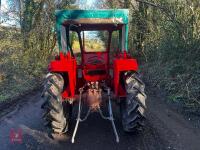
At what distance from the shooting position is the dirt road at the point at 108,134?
6066mm

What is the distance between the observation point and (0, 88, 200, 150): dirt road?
6066mm

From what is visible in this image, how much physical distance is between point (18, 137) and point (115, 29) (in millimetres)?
3007

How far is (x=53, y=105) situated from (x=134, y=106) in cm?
145

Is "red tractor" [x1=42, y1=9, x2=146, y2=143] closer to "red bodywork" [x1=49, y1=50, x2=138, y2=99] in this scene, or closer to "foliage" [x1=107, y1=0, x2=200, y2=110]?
"red bodywork" [x1=49, y1=50, x2=138, y2=99]

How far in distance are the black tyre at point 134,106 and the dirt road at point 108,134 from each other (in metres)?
0.26

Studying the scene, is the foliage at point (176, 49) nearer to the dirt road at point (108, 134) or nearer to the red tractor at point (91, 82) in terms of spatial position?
the dirt road at point (108, 134)

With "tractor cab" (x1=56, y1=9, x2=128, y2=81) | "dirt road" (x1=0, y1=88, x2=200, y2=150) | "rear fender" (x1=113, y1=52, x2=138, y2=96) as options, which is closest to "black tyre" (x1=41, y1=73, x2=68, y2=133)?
Answer: "dirt road" (x1=0, y1=88, x2=200, y2=150)

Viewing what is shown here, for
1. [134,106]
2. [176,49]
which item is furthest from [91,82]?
[176,49]

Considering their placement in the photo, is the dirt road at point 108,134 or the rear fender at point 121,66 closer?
the dirt road at point 108,134

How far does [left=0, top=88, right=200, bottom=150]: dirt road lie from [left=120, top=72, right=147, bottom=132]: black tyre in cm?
26

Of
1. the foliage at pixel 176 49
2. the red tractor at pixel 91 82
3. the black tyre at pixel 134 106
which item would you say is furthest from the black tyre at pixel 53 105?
the foliage at pixel 176 49

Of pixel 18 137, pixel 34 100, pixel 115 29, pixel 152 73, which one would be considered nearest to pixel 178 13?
pixel 152 73

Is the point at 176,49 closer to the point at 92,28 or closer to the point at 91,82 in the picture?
the point at 92,28

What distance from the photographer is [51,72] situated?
6812mm
